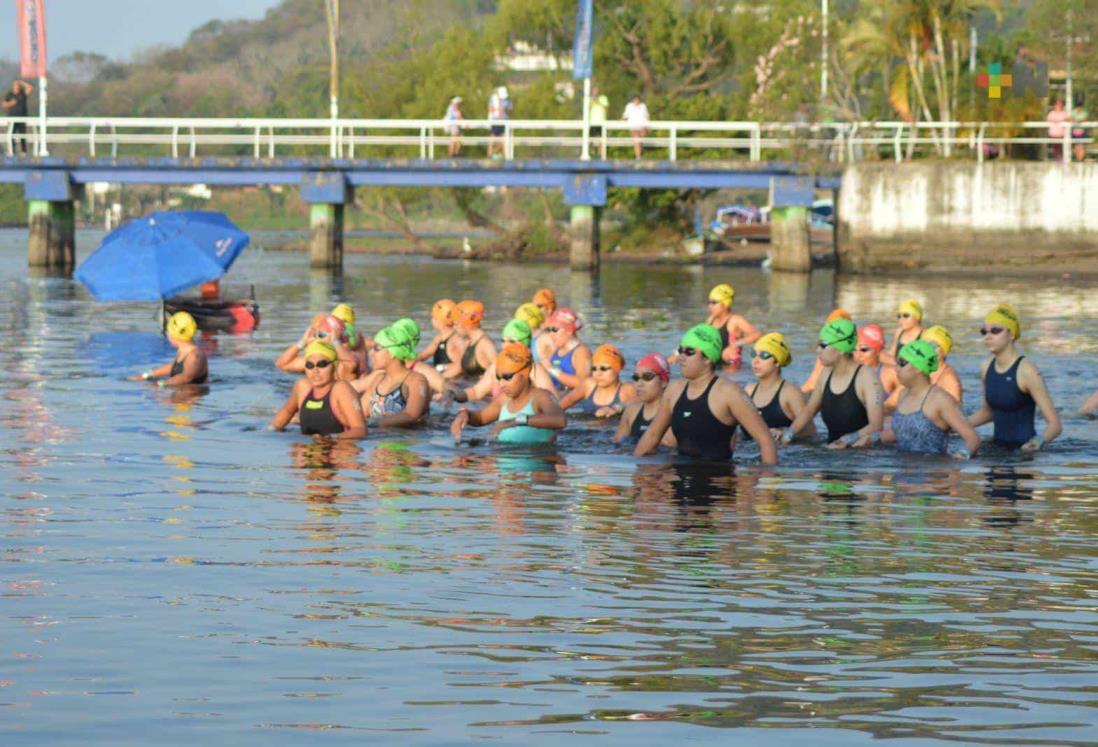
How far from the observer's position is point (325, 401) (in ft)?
52.9

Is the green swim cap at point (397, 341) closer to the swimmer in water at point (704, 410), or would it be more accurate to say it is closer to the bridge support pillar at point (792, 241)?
the swimmer in water at point (704, 410)

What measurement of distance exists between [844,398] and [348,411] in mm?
4031

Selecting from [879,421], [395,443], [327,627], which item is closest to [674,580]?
[327,627]

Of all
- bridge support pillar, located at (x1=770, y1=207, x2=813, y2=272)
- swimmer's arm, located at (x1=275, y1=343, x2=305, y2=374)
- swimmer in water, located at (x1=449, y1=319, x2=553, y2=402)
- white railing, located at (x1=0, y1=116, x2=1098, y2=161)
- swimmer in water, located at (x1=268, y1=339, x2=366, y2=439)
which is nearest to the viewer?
swimmer in water, located at (x1=268, y1=339, x2=366, y2=439)

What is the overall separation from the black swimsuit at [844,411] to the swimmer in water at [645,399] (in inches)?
54.3

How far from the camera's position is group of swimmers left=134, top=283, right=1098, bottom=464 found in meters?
14.6

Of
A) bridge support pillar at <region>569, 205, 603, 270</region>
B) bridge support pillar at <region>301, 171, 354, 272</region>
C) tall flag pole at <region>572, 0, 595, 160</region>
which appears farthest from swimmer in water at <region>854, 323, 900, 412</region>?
bridge support pillar at <region>301, 171, 354, 272</region>

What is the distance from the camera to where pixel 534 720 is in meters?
7.91

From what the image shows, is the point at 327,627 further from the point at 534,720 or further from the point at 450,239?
the point at 450,239

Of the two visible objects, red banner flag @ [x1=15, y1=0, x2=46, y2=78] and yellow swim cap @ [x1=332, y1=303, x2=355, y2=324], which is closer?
yellow swim cap @ [x1=332, y1=303, x2=355, y2=324]

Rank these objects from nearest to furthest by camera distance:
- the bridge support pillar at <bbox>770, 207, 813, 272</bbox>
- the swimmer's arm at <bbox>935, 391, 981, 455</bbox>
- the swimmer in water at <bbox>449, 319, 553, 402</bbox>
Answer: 1. the swimmer's arm at <bbox>935, 391, 981, 455</bbox>
2. the swimmer in water at <bbox>449, 319, 553, 402</bbox>
3. the bridge support pillar at <bbox>770, 207, 813, 272</bbox>

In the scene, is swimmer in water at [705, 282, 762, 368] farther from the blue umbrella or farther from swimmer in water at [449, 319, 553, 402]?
the blue umbrella

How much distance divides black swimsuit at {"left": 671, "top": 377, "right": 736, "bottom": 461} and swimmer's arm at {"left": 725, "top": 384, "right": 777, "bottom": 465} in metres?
0.19

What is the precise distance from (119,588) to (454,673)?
2.53 m
